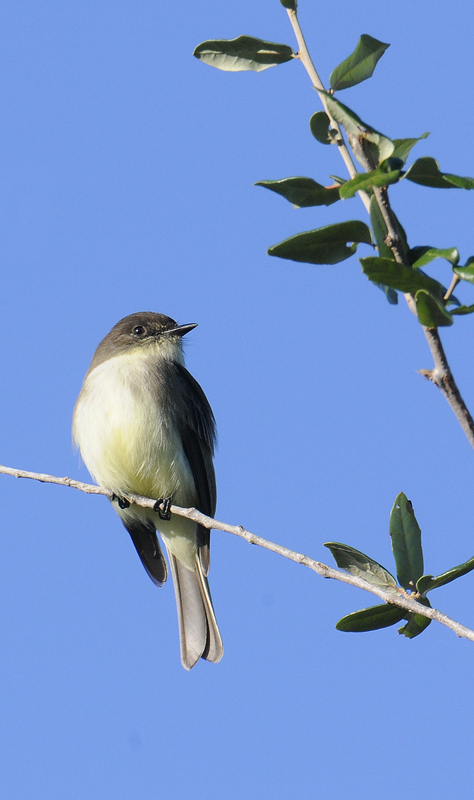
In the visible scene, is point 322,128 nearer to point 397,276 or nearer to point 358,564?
point 397,276

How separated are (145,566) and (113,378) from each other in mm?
1533

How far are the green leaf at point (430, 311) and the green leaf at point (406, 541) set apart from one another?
0.95 metres

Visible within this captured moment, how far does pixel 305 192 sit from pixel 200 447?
4716 mm

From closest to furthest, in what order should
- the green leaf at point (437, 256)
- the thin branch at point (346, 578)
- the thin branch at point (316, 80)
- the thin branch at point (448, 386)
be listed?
the thin branch at point (448, 386), the green leaf at point (437, 256), the thin branch at point (316, 80), the thin branch at point (346, 578)

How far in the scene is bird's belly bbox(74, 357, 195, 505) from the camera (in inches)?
237

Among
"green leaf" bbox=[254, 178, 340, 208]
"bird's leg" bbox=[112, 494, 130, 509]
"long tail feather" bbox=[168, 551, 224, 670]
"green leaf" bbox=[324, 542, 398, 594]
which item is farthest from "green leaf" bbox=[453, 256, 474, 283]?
"long tail feather" bbox=[168, 551, 224, 670]

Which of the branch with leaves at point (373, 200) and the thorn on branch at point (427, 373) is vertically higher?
the branch with leaves at point (373, 200)

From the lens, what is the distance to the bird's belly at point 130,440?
6.02 metres

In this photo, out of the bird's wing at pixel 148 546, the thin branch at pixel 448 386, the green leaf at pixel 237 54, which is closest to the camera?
the thin branch at pixel 448 386

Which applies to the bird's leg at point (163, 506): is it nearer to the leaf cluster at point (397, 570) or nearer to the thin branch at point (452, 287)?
the leaf cluster at point (397, 570)

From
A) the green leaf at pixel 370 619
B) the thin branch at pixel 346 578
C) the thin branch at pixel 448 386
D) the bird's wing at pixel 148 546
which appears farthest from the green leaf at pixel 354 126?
the bird's wing at pixel 148 546

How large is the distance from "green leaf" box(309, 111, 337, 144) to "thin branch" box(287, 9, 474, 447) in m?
0.02

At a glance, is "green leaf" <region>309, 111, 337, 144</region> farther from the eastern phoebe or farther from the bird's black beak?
the bird's black beak

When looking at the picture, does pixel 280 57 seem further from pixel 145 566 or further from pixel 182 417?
pixel 145 566
